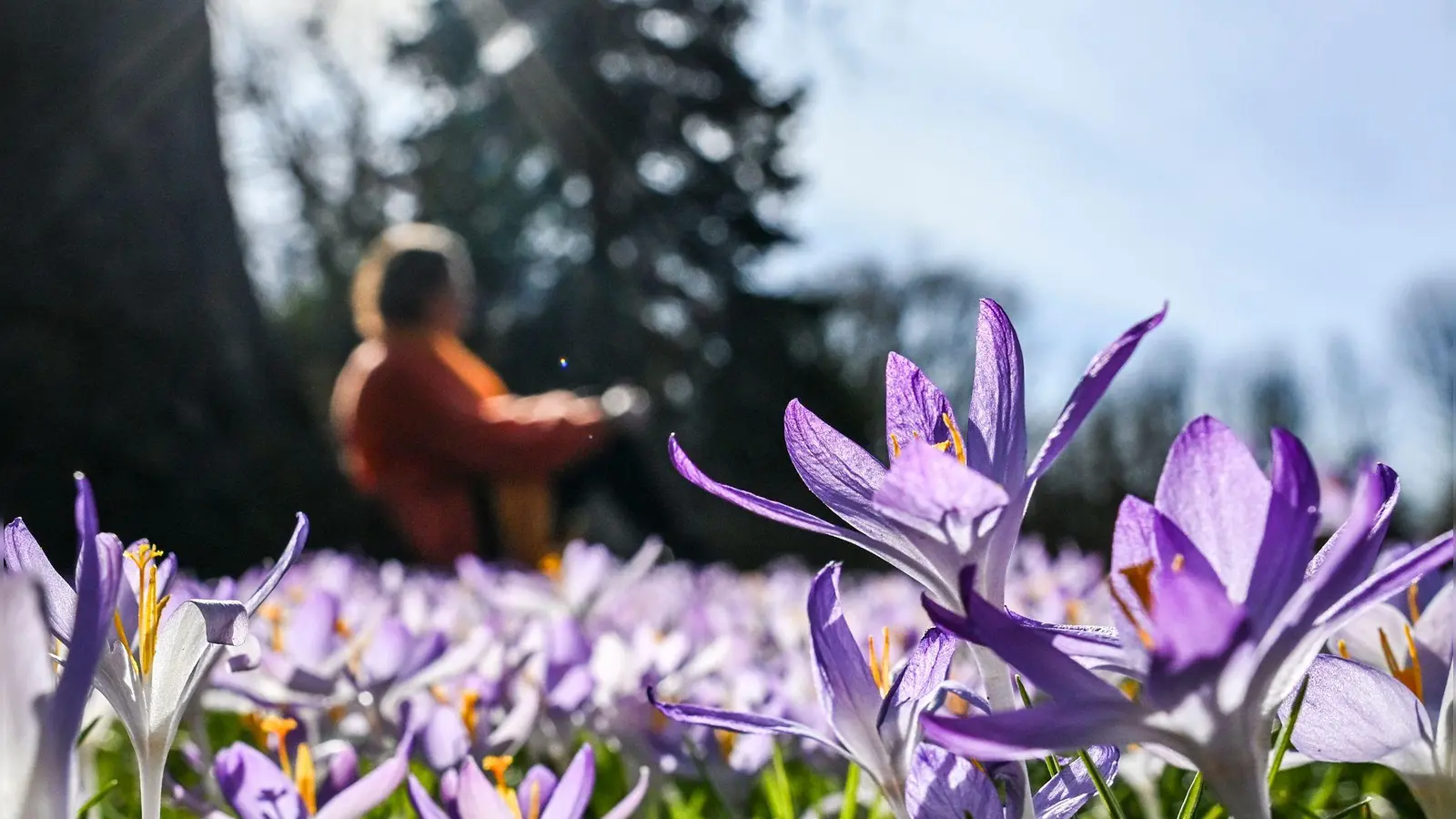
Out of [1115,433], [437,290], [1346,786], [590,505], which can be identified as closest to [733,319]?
[1115,433]

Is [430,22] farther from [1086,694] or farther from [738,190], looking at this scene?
[1086,694]

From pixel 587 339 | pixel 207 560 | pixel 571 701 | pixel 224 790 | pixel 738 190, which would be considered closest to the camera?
pixel 224 790

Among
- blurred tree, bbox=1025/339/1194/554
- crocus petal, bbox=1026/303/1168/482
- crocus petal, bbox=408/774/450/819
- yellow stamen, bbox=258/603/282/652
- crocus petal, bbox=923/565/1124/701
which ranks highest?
crocus petal, bbox=1026/303/1168/482

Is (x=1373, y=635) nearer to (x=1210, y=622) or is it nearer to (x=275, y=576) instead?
(x=1210, y=622)

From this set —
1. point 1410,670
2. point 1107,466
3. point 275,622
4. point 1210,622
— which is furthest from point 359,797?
point 1107,466

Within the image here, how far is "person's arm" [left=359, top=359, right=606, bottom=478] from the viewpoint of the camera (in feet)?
16.6

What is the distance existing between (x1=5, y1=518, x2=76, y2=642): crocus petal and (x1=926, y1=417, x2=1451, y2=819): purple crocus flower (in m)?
0.46

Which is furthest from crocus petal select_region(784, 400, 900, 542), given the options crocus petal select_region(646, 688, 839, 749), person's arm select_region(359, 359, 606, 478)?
person's arm select_region(359, 359, 606, 478)

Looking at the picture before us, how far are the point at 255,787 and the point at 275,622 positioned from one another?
770mm

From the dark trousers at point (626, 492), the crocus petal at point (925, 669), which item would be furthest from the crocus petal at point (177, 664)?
the dark trousers at point (626, 492)

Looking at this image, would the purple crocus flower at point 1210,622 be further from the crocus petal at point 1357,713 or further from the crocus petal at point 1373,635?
the crocus petal at point 1373,635

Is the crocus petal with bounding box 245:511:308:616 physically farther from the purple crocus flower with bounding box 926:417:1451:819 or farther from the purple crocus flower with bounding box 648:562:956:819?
the purple crocus flower with bounding box 926:417:1451:819

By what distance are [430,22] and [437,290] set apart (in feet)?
49.7

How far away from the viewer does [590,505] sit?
8.44 meters
